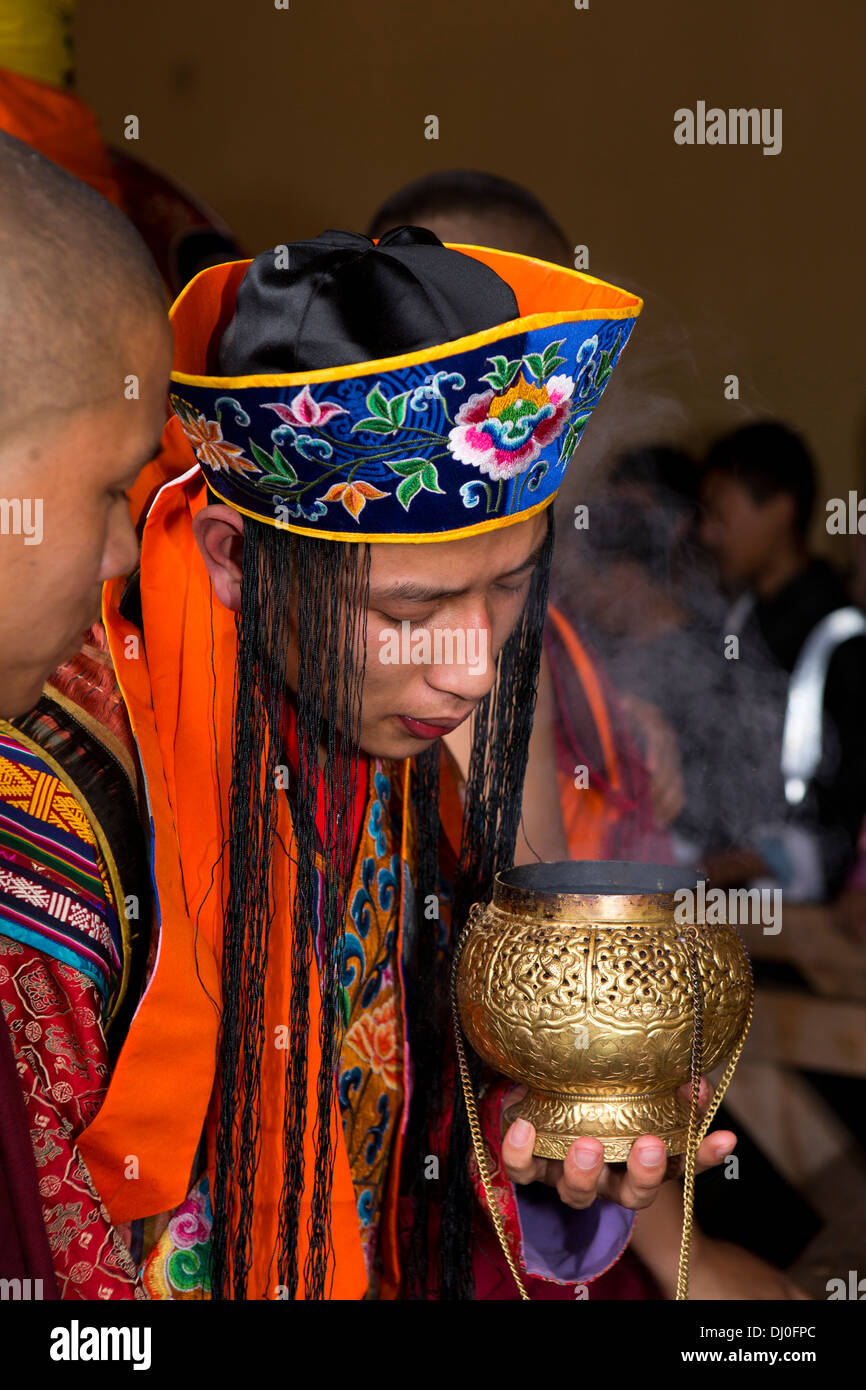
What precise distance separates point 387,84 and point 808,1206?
10.9 feet

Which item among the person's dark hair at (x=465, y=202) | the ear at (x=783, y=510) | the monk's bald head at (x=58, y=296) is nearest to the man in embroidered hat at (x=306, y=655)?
the monk's bald head at (x=58, y=296)

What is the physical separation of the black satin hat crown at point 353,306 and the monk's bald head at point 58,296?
10.4 inches

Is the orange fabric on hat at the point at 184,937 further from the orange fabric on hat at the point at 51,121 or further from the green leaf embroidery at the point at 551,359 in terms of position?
the orange fabric on hat at the point at 51,121

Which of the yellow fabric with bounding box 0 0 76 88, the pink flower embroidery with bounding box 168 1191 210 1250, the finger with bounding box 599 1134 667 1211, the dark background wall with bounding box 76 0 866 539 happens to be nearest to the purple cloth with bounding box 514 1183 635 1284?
the finger with bounding box 599 1134 667 1211

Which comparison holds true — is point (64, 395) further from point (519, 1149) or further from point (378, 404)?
point (519, 1149)

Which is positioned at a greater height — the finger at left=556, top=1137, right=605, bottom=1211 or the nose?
the nose

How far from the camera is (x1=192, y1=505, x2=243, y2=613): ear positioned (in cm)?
138

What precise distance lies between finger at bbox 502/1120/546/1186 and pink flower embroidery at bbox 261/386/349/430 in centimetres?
66

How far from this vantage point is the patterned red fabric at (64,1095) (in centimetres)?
122

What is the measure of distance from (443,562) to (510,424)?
0.14 meters

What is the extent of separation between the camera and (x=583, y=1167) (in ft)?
3.98

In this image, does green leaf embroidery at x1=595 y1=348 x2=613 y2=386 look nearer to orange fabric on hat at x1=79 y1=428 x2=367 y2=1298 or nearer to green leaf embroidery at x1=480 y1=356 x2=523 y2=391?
green leaf embroidery at x1=480 y1=356 x2=523 y2=391

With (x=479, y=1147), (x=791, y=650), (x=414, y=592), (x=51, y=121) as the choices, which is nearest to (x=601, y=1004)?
(x=479, y=1147)
